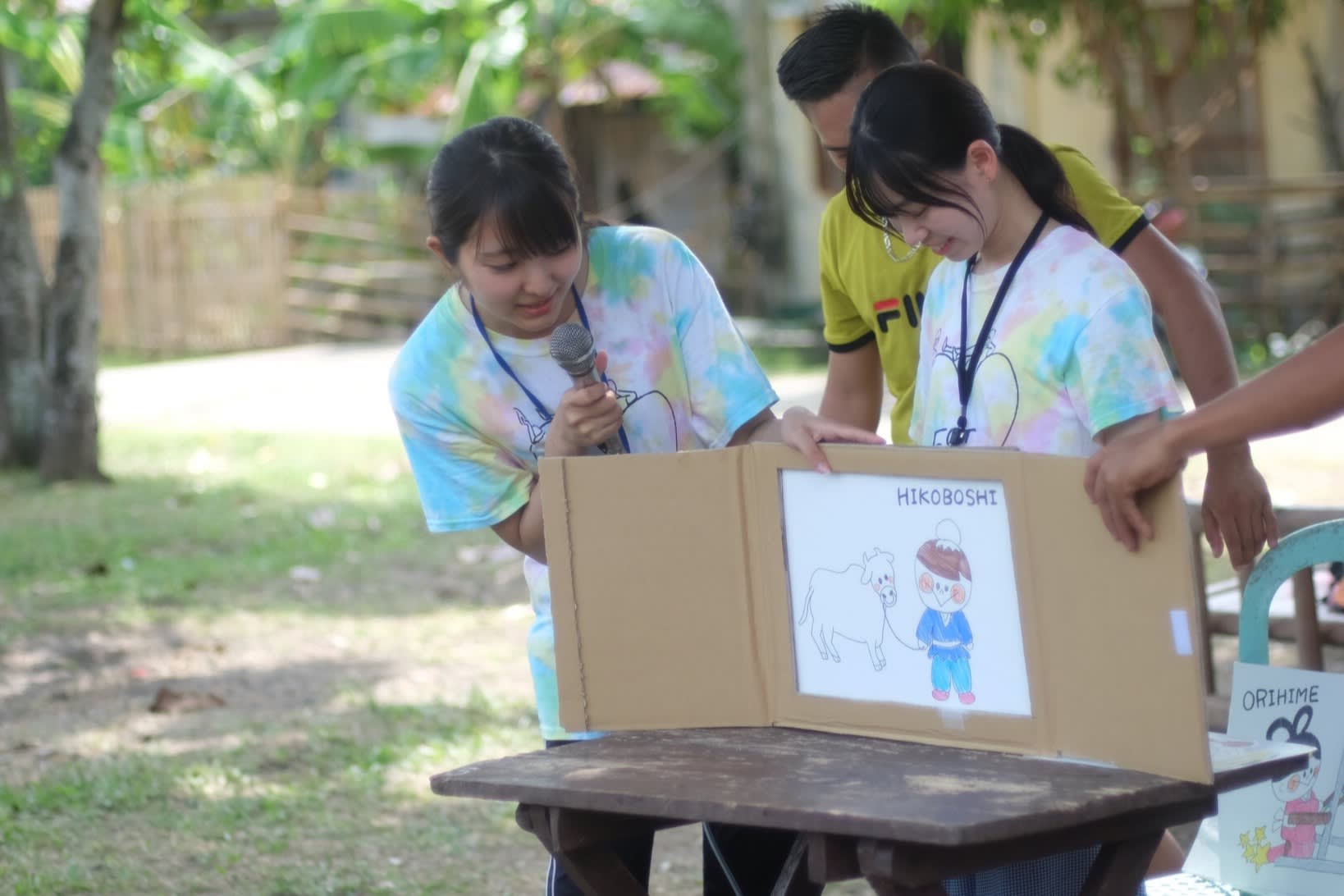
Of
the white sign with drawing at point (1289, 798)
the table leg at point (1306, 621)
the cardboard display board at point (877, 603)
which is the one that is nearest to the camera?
the cardboard display board at point (877, 603)

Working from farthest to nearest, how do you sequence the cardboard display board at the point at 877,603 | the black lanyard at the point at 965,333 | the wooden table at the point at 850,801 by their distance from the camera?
the black lanyard at the point at 965,333
the cardboard display board at the point at 877,603
the wooden table at the point at 850,801

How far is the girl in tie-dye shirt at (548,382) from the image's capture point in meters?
2.67

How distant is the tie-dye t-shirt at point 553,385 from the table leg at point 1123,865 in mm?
926

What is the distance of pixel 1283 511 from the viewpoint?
3961 millimetres

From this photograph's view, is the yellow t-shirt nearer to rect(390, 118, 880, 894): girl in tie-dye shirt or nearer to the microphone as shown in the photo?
rect(390, 118, 880, 894): girl in tie-dye shirt

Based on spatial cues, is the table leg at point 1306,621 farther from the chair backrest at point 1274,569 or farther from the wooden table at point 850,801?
the wooden table at point 850,801

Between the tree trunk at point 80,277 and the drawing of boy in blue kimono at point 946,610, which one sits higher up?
the tree trunk at point 80,277

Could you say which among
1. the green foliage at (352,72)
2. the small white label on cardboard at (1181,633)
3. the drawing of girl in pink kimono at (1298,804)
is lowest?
the drawing of girl in pink kimono at (1298,804)

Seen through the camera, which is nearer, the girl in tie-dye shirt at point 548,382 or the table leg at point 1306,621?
the girl in tie-dye shirt at point 548,382

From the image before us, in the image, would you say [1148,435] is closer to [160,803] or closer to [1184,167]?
[160,803]

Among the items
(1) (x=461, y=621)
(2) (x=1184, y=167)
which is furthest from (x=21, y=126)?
(1) (x=461, y=621)

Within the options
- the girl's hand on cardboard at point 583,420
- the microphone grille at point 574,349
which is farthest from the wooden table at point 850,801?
the microphone grille at point 574,349

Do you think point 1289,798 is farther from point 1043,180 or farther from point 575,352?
point 575,352

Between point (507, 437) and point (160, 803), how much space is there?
2.59 m
